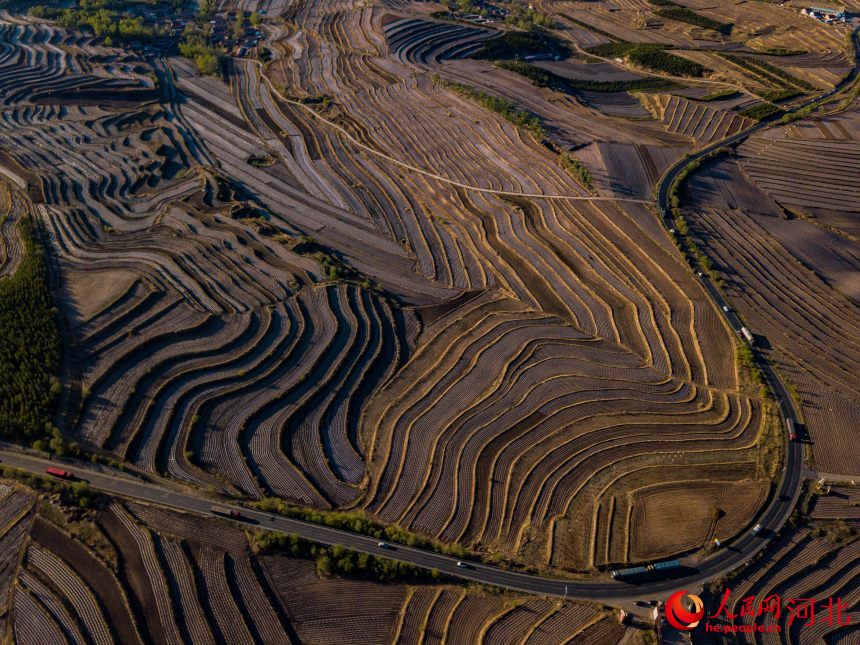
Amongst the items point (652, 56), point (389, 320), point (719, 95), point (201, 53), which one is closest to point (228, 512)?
point (389, 320)

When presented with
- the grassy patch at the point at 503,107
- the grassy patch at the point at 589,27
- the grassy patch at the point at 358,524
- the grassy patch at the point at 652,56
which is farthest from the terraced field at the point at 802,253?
the grassy patch at the point at 589,27

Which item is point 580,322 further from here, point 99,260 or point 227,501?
point 99,260

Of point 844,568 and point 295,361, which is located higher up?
point 295,361

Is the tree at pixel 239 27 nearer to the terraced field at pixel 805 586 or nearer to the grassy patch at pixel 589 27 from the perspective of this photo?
the grassy patch at pixel 589 27

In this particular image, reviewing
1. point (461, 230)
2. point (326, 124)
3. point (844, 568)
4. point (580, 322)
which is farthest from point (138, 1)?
point (844, 568)

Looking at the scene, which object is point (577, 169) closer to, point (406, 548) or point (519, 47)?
point (519, 47)
